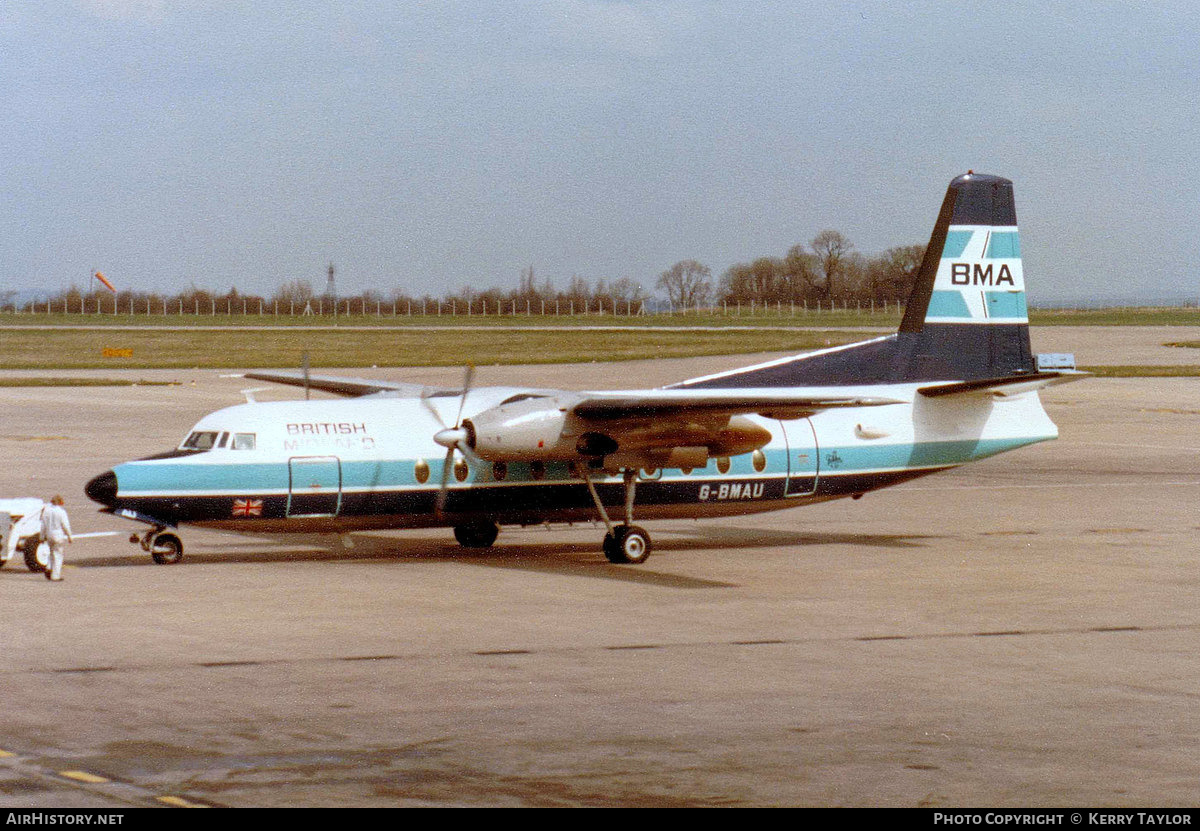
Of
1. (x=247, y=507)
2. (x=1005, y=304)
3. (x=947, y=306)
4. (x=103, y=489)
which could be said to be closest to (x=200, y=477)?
(x=247, y=507)

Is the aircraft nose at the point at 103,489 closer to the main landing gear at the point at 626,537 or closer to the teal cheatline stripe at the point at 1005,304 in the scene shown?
the main landing gear at the point at 626,537

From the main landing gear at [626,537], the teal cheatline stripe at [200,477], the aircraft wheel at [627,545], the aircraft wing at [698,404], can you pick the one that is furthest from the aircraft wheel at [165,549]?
the aircraft wheel at [627,545]

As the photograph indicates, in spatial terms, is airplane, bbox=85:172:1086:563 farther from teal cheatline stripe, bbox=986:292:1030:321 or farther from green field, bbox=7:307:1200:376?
green field, bbox=7:307:1200:376

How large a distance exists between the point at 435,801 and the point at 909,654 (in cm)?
836

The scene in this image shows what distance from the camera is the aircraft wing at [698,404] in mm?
24250

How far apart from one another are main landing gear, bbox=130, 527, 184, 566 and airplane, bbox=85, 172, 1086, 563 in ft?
0.11

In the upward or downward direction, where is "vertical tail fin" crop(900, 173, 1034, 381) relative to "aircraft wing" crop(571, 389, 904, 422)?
upward

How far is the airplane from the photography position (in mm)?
24953

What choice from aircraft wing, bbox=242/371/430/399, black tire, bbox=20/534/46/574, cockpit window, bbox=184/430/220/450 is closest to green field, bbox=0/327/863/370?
aircraft wing, bbox=242/371/430/399

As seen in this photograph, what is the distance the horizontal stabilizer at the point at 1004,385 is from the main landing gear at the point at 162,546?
47.0ft

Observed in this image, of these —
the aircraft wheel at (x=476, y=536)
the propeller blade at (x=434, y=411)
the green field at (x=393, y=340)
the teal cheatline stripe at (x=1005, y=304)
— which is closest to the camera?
the propeller blade at (x=434, y=411)

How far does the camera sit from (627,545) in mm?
26391

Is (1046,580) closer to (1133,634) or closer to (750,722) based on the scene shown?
(1133,634)
